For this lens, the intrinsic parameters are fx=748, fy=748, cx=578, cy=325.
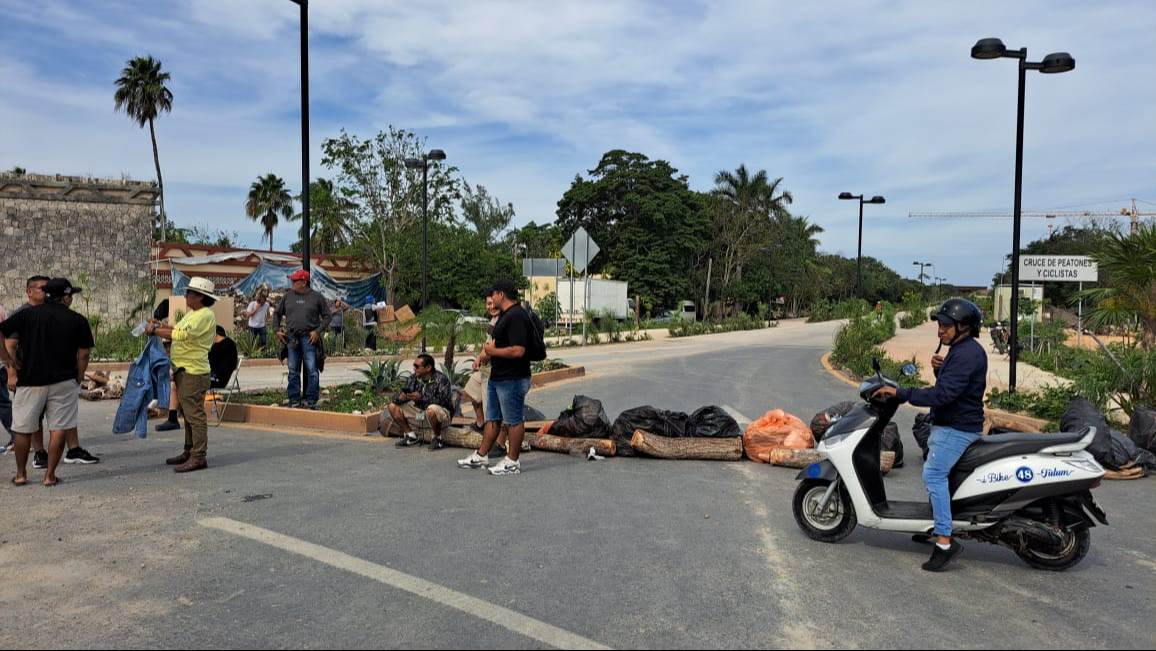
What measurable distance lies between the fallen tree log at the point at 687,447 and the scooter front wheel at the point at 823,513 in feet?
8.33

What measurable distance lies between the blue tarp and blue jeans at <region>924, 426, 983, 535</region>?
19125 mm

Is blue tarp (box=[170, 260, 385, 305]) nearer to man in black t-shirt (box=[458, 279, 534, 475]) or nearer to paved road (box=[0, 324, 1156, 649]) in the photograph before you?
man in black t-shirt (box=[458, 279, 534, 475])

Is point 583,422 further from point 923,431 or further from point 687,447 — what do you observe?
point 923,431

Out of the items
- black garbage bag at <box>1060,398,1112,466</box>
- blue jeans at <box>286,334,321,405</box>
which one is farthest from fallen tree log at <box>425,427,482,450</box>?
black garbage bag at <box>1060,398,1112,466</box>

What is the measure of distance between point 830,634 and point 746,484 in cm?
320

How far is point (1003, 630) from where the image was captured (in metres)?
3.69

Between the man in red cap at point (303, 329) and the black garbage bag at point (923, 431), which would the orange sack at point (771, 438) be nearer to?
the black garbage bag at point (923, 431)

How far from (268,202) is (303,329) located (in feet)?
167

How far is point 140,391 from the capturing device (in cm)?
756

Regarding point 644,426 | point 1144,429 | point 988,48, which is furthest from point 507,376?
point 988,48

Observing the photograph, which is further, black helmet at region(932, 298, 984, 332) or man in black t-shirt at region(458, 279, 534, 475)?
man in black t-shirt at region(458, 279, 534, 475)

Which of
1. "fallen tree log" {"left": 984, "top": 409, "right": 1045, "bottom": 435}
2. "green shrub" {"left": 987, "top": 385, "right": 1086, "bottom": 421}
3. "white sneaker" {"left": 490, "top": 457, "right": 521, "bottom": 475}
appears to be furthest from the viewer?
"green shrub" {"left": 987, "top": 385, "right": 1086, "bottom": 421}

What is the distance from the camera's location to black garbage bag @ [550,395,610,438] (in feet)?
26.4

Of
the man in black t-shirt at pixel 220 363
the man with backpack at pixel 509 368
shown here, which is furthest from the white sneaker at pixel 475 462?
the man in black t-shirt at pixel 220 363
